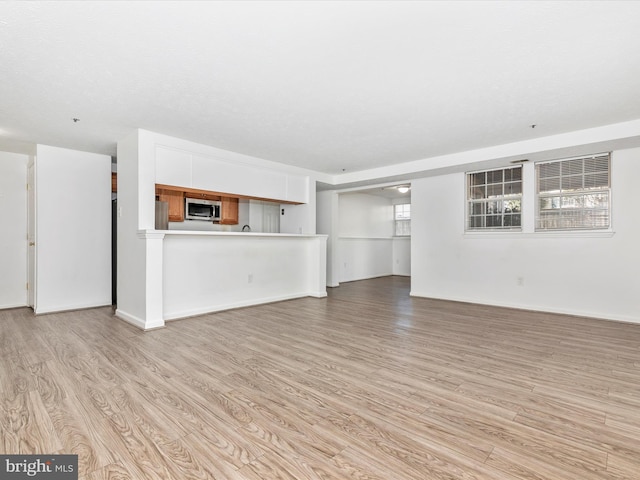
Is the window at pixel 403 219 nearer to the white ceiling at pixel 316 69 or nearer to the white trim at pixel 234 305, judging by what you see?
the white trim at pixel 234 305

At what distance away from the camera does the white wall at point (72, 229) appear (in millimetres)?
4480

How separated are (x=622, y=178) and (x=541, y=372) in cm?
335

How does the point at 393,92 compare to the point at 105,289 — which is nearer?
the point at 393,92

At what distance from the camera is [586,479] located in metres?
1.38

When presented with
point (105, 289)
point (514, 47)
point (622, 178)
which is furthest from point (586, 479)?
point (105, 289)

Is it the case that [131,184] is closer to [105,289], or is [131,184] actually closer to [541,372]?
[105,289]

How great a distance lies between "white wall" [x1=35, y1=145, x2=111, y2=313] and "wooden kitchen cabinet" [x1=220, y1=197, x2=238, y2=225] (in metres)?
1.77

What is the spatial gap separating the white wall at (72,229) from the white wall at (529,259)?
5.32 meters

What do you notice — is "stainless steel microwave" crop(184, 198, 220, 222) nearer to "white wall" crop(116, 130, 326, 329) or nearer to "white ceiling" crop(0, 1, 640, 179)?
"white wall" crop(116, 130, 326, 329)

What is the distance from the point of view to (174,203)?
5.39 m

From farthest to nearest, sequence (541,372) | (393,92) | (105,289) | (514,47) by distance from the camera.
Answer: (105,289), (393,92), (541,372), (514,47)

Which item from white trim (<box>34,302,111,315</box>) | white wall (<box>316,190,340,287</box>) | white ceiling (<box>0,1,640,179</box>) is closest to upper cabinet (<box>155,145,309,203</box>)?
white ceiling (<box>0,1,640,179</box>)

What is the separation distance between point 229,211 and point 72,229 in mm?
2367

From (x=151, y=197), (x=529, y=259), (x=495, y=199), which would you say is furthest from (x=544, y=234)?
(x=151, y=197)
